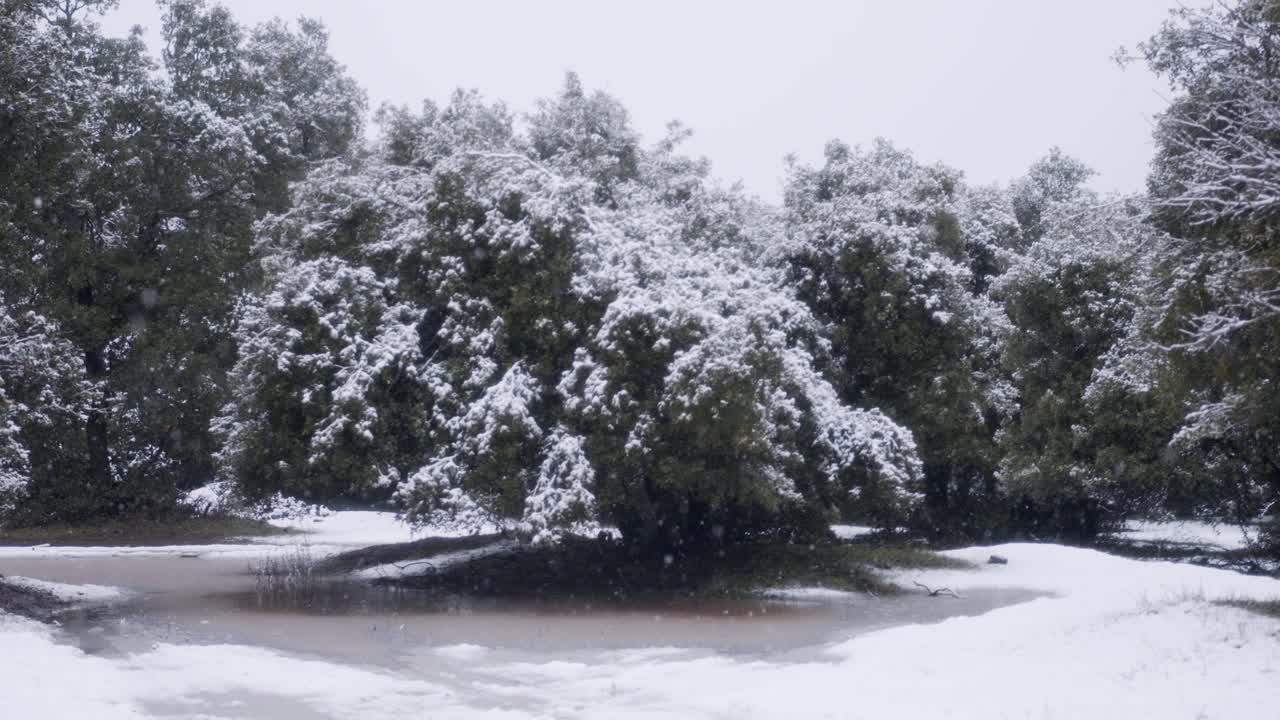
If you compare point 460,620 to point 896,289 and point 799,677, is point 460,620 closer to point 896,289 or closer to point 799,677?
point 799,677

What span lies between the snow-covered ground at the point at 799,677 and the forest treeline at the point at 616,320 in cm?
248

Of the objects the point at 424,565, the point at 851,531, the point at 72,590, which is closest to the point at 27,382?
the point at 72,590

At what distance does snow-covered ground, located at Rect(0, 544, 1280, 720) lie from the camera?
8141mm

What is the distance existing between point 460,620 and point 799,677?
20.1 ft

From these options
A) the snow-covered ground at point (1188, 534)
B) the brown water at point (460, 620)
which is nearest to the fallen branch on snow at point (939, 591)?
the brown water at point (460, 620)

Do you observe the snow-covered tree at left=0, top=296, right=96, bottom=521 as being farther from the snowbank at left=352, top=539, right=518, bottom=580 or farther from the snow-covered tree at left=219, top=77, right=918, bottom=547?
the snowbank at left=352, top=539, right=518, bottom=580

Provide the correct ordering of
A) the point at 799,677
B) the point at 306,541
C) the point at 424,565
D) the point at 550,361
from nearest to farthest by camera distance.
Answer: the point at 799,677 < the point at 550,361 < the point at 424,565 < the point at 306,541

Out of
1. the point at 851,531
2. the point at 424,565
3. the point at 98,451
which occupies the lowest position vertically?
the point at 424,565

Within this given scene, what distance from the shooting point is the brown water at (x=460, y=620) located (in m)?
12.6

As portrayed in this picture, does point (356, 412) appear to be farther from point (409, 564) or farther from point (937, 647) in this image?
point (937, 647)

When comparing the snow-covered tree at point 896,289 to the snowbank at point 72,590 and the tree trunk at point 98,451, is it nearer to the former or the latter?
the snowbank at point 72,590

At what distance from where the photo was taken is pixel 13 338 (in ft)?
50.1

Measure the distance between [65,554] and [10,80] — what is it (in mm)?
13553

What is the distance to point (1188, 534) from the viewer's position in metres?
29.0
